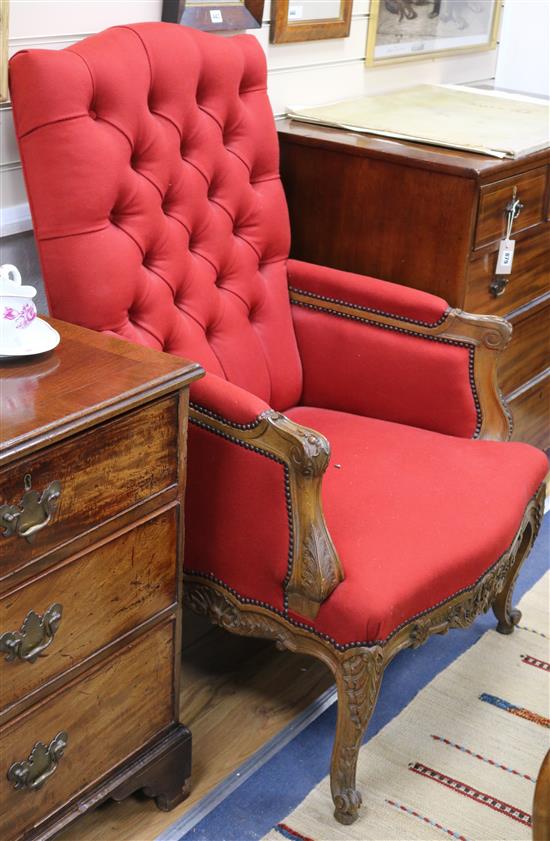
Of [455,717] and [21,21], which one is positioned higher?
[21,21]

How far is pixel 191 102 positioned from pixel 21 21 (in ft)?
1.19

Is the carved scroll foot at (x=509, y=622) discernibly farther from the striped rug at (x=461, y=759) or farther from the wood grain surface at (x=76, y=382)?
the wood grain surface at (x=76, y=382)

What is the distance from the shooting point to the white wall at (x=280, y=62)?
6.70ft

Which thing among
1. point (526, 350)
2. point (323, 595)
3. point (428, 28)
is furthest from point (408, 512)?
point (428, 28)

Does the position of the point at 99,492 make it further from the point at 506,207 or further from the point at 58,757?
the point at 506,207

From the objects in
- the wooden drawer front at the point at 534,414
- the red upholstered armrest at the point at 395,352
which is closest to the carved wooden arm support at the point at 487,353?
the red upholstered armrest at the point at 395,352

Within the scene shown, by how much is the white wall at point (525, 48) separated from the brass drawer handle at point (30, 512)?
2.94 m

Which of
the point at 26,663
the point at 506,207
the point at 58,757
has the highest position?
the point at 506,207

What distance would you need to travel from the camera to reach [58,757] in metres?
1.69

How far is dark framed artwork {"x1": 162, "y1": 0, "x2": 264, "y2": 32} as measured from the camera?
2.32m

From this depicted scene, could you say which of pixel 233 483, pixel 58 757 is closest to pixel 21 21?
pixel 233 483

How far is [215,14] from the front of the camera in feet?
7.96

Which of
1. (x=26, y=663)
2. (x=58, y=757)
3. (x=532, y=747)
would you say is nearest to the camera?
(x=26, y=663)

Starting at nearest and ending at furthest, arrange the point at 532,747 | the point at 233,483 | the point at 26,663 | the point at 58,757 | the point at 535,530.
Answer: the point at 26,663
the point at 58,757
the point at 233,483
the point at 532,747
the point at 535,530
